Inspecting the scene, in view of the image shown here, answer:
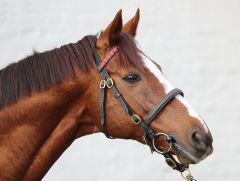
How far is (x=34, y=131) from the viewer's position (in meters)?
2.12

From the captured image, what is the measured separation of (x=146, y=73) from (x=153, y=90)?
0.08 meters

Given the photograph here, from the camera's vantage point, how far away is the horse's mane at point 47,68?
210cm

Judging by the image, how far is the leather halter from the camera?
204 centimetres

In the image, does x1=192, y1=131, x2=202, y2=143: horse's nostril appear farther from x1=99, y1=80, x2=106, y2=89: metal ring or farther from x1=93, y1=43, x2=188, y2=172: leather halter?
x1=99, y1=80, x2=106, y2=89: metal ring

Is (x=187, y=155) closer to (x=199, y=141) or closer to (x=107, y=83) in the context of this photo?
(x=199, y=141)

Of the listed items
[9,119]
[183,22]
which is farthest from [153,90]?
[183,22]

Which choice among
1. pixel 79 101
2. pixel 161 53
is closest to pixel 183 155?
pixel 79 101

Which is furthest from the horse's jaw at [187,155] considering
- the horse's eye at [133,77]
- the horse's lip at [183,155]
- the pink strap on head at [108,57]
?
the pink strap on head at [108,57]

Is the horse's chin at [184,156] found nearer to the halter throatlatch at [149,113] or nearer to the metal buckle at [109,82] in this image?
the halter throatlatch at [149,113]

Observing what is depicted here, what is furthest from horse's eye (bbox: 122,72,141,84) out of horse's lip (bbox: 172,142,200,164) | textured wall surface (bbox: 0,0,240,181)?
textured wall surface (bbox: 0,0,240,181)

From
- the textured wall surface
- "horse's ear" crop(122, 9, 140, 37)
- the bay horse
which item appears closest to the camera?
the bay horse

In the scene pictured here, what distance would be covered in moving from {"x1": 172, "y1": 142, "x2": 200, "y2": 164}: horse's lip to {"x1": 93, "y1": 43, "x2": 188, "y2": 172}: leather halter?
0.10ft

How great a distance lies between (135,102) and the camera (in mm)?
Result: 2086

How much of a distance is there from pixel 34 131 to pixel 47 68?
10.5 inches
